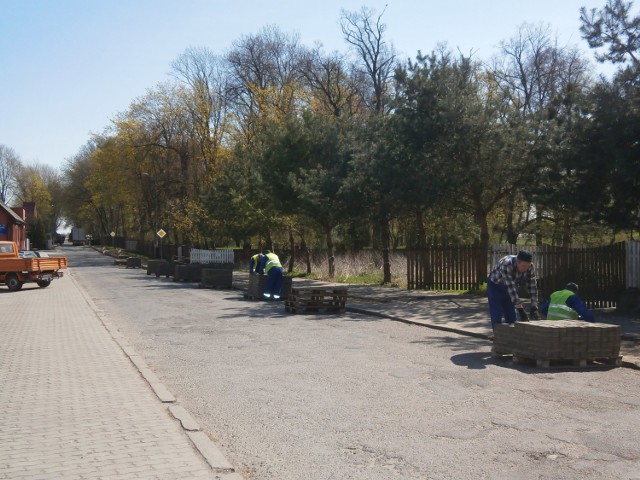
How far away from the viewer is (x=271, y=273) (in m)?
22.7

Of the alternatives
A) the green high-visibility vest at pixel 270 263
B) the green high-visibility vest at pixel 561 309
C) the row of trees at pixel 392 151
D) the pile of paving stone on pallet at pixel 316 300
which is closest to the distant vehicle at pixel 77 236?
the row of trees at pixel 392 151

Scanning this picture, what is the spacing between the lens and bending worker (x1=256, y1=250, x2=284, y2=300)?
22734 millimetres

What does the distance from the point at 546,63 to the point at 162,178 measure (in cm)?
3134

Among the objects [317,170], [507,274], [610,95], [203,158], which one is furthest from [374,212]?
[203,158]

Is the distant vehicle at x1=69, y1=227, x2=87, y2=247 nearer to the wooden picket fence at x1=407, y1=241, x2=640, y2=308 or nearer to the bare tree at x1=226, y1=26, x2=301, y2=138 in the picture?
the bare tree at x1=226, y1=26, x2=301, y2=138

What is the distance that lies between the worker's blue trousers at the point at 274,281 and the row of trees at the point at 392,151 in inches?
194

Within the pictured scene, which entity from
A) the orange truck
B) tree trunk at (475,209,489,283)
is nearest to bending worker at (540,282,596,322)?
tree trunk at (475,209,489,283)

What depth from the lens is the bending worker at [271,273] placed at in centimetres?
2273

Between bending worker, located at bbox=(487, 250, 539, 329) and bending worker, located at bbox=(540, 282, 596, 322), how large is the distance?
Answer: 420mm

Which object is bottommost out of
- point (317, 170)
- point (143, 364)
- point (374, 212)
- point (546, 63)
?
point (143, 364)

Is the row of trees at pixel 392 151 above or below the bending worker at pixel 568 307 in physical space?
above

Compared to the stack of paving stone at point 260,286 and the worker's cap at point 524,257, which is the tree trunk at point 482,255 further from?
the worker's cap at point 524,257

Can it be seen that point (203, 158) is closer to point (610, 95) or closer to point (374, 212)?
point (374, 212)

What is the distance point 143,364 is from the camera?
11.1m
